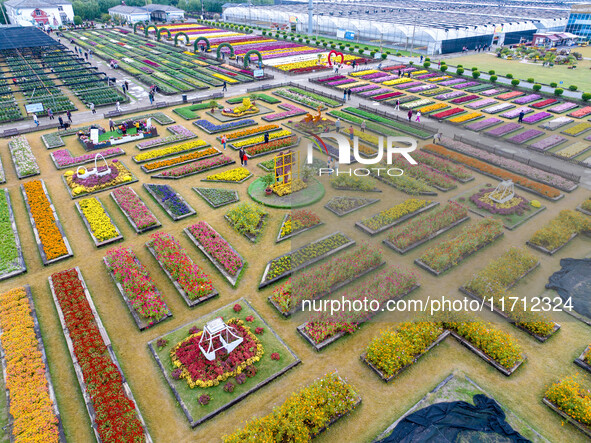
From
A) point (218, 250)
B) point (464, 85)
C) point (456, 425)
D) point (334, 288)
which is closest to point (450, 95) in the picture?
point (464, 85)

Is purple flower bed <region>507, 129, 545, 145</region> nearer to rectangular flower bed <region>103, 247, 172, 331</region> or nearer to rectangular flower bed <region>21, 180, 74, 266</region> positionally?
rectangular flower bed <region>103, 247, 172, 331</region>

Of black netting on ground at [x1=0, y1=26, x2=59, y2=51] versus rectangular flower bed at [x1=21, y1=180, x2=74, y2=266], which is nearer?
rectangular flower bed at [x1=21, y1=180, x2=74, y2=266]

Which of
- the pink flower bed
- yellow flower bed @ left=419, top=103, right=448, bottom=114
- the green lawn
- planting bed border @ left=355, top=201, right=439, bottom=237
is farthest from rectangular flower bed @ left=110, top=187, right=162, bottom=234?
the green lawn

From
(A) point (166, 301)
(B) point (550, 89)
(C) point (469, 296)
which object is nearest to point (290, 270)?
(A) point (166, 301)

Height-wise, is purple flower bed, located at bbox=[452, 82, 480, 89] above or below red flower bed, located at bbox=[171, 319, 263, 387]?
above

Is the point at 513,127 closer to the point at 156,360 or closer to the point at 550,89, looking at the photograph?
the point at 550,89

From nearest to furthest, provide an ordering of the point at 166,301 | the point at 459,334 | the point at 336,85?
the point at 459,334 < the point at 166,301 < the point at 336,85

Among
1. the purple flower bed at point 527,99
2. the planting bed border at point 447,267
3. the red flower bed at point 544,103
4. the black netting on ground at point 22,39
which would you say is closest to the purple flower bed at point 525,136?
the red flower bed at point 544,103
